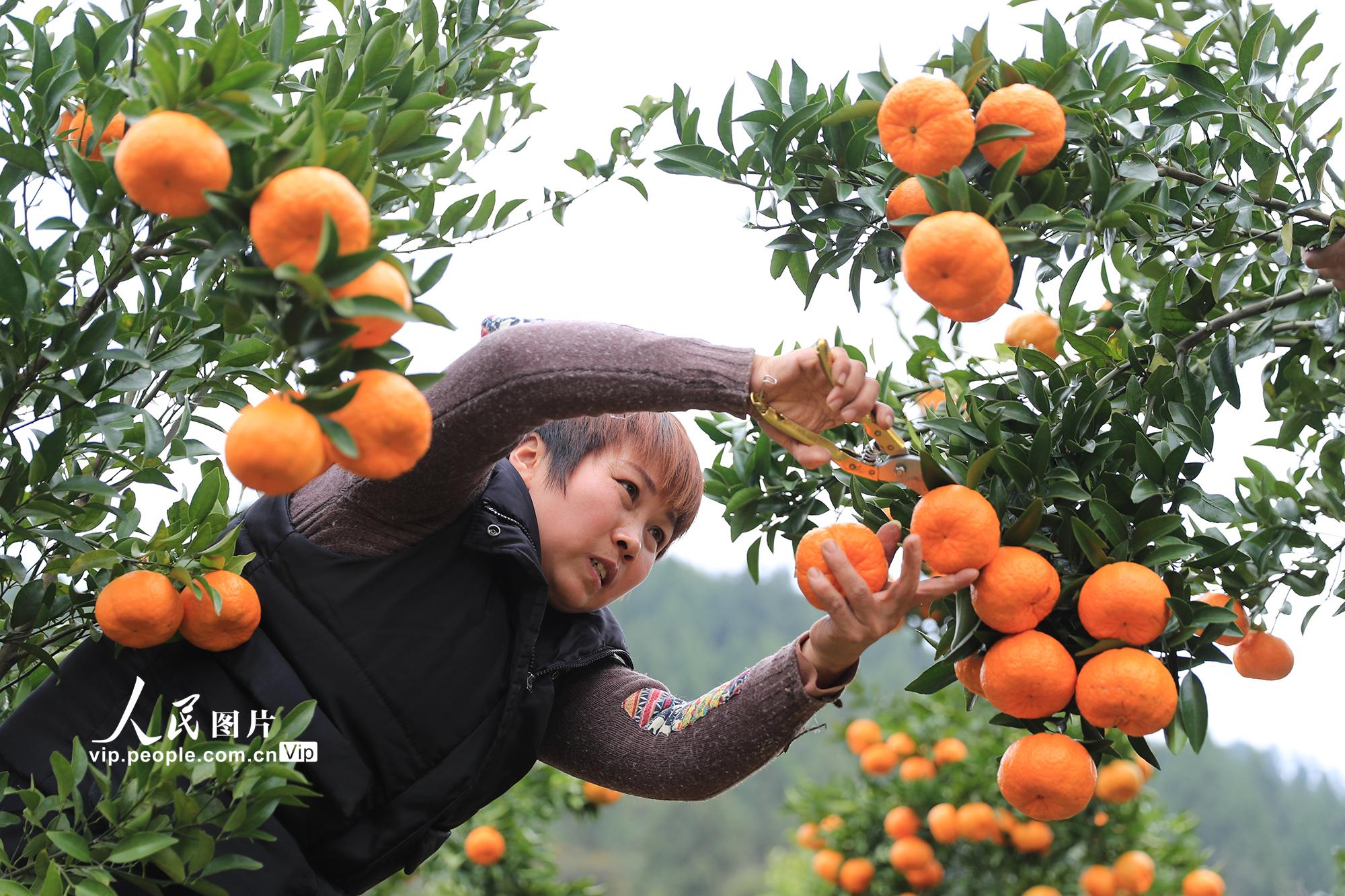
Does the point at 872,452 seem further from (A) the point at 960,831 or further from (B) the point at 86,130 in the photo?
(A) the point at 960,831

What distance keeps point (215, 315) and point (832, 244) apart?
768mm

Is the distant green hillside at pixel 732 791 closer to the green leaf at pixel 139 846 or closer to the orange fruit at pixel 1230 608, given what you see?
the orange fruit at pixel 1230 608

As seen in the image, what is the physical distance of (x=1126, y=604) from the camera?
47.8 inches

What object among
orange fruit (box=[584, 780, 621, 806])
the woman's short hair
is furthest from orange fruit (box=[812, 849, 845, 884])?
the woman's short hair

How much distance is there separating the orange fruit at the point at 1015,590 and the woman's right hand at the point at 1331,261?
0.51m

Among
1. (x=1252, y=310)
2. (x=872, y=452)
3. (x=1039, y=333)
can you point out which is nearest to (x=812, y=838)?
(x=1039, y=333)

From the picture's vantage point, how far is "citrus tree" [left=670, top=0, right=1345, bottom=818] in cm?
122

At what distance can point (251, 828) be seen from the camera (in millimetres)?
1130

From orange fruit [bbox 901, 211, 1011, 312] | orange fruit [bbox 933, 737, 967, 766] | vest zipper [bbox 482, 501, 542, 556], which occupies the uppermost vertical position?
orange fruit [bbox 901, 211, 1011, 312]

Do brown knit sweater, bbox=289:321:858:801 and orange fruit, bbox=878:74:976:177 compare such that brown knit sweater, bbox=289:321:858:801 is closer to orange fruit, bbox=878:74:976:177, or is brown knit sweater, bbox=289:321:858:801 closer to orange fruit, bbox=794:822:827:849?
orange fruit, bbox=878:74:976:177

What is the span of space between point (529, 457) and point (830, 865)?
9.62 ft

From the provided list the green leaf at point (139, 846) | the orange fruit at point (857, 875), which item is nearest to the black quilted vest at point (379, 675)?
the green leaf at point (139, 846)

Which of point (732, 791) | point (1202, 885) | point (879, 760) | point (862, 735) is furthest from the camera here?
point (732, 791)

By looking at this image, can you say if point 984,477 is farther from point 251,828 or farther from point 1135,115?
point 251,828
